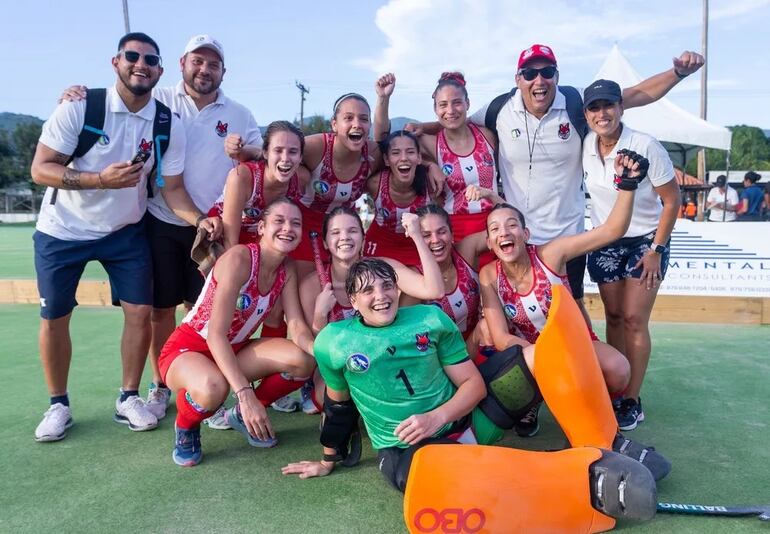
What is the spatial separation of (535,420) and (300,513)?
1.52 m

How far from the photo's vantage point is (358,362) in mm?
2619

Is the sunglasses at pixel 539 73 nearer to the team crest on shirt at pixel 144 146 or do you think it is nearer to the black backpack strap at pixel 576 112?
the black backpack strap at pixel 576 112

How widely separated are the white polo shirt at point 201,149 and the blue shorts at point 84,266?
308mm

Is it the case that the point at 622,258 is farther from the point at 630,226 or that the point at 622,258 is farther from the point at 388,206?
the point at 388,206

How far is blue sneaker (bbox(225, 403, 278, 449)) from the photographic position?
10.6 ft

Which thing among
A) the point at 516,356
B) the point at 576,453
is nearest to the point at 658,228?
the point at 516,356

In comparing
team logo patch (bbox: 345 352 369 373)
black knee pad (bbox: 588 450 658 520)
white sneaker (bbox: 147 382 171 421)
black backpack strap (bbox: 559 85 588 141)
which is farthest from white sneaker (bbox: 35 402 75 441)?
black backpack strap (bbox: 559 85 588 141)

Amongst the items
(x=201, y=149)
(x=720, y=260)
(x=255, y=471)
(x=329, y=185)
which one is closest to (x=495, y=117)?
(x=329, y=185)

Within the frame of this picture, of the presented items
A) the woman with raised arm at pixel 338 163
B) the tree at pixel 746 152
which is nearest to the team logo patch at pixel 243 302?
the woman with raised arm at pixel 338 163

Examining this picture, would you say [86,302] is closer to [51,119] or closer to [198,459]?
[51,119]

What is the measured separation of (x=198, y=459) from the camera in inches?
119

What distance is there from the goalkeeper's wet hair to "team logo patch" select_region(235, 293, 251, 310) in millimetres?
736

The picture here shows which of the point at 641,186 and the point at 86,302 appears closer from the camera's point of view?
the point at 641,186

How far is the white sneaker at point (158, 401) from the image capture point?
12.1 feet
